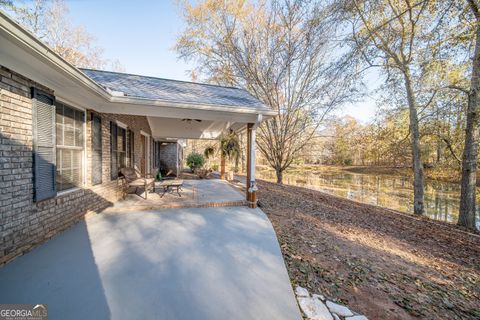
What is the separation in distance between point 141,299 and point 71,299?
0.69m

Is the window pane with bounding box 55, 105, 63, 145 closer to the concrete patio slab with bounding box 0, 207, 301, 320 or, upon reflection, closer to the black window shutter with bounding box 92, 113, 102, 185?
the black window shutter with bounding box 92, 113, 102, 185

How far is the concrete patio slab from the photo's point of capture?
1.84 m

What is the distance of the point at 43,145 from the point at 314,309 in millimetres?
4250

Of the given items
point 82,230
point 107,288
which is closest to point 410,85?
point 107,288

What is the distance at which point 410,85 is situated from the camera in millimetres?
7062

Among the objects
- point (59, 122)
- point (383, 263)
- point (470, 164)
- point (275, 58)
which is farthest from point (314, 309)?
point (275, 58)

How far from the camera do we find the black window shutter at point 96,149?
13.5 feet

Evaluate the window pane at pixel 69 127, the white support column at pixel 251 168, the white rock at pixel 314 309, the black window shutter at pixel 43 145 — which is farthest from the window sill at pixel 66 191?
the white rock at pixel 314 309

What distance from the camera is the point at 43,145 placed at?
291cm

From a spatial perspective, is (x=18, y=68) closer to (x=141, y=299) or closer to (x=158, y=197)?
(x=141, y=299)

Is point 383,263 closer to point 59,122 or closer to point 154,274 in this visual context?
point 154,274

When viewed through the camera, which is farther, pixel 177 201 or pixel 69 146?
pixel 177 201

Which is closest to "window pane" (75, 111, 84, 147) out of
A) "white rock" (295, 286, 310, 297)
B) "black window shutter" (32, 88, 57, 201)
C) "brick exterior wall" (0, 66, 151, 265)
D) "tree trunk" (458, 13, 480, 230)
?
"black window shutter" (32, 88, 57, 201)

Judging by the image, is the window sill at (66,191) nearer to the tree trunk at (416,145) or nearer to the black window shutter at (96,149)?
the black window shutter at (96,149)
